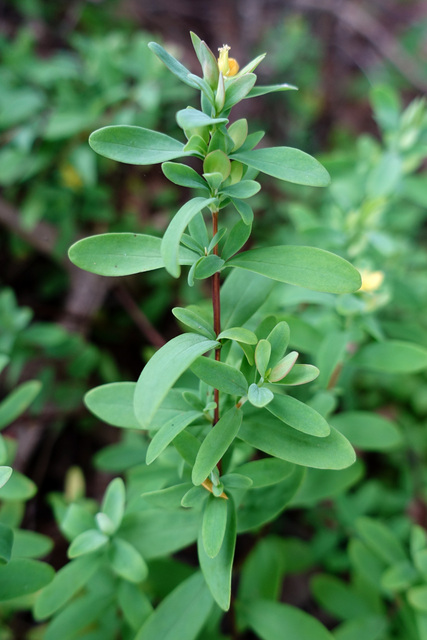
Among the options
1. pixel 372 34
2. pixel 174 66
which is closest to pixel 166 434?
pixel 174 66

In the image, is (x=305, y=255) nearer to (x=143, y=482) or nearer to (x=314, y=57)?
(x=143, y=482)

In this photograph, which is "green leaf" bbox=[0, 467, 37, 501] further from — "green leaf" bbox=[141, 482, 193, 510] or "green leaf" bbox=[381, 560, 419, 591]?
"green leaf" bbox=[381, 560, 419, 591]

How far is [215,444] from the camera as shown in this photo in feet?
2.78

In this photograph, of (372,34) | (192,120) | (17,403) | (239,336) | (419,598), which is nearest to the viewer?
(192,120)

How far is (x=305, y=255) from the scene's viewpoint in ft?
2.75

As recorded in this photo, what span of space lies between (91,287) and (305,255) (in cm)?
163

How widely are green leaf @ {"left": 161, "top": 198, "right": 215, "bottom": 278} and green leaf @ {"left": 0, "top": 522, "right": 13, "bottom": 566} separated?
0.66 meters

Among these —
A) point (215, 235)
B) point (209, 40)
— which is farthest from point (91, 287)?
point (209, 40)

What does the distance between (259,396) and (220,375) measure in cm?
8

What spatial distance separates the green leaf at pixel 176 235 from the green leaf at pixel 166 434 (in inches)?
11.4

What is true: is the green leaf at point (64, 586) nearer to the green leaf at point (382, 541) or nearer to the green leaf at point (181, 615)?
the green leaf at point (181, 615)

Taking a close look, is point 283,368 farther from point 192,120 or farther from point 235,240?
point 192,120

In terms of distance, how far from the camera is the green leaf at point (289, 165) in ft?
2.55

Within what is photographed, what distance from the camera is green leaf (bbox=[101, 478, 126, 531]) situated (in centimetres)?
109
